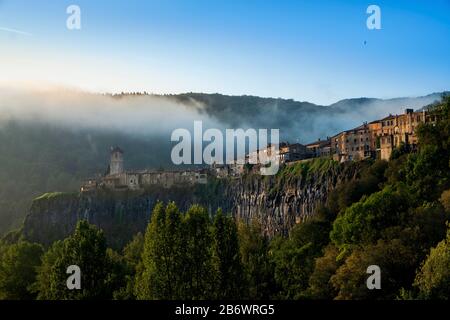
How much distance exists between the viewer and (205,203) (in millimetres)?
159875

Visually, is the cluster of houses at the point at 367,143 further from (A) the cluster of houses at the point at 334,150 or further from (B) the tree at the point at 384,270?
(B) the tree at the point at 384,270

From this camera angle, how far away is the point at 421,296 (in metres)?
42.8

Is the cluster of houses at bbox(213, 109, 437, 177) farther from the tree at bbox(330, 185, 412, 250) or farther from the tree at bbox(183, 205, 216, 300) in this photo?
the tree at bbox(183, 205, 216, 300)

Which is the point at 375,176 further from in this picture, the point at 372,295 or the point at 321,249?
the point at 372,295

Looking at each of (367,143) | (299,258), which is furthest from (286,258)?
(367,143)

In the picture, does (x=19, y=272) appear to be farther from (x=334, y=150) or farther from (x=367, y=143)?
(x=334, y=150)

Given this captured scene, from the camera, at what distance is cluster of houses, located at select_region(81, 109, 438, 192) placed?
356 feet

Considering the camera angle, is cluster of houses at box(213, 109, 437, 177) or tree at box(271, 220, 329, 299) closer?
tree at box(271, 220, 329, 299)

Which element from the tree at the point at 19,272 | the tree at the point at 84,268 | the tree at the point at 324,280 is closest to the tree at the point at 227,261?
the tree at the point at 324,280

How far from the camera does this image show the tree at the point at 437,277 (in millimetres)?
42750

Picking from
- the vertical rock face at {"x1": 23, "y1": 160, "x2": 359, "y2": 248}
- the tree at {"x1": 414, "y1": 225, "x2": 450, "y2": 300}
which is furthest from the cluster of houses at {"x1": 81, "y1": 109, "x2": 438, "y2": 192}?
the tree at {"x1": 414, "y1": 225, "x2": 450, "y2": 300}

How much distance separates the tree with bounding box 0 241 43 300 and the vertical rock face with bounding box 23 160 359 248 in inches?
2008

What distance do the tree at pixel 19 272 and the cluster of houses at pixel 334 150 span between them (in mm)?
52674
